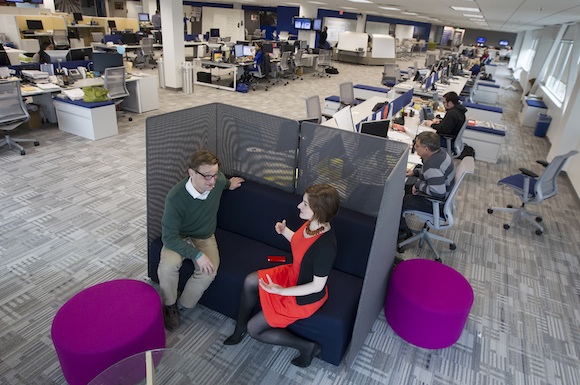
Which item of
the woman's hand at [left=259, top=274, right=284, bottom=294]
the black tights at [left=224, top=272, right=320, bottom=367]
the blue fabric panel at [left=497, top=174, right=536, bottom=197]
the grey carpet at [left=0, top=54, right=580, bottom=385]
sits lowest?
the grey carpet at [left=0, top=54, right=580, bottom=385]

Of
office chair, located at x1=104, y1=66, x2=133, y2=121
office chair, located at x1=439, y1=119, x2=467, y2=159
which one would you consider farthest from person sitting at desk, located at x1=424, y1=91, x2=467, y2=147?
office chair, located at x1=104, y1=66, x2=133, y2=121

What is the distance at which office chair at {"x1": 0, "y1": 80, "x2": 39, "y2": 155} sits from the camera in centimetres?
500

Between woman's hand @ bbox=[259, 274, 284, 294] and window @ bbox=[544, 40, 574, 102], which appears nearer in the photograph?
woman's hand @ bbox=[259, 274, 284, 294]

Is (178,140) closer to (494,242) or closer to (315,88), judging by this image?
(494,242)

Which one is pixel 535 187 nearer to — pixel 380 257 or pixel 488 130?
pixel 488 130

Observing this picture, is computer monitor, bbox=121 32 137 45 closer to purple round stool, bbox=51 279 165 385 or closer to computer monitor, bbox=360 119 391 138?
computer monitor, bbox=360 119 391 138

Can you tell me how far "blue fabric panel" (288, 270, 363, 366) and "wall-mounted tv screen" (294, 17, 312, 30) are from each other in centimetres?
1910

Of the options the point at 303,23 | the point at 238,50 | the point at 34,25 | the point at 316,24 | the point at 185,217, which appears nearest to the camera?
the point at 185,217

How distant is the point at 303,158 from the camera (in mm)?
2920

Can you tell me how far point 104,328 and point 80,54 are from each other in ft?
22.7

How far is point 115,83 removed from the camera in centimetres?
664

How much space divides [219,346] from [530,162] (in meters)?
6.67

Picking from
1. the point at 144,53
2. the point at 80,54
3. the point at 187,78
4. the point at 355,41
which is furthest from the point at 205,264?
the point at 355,41

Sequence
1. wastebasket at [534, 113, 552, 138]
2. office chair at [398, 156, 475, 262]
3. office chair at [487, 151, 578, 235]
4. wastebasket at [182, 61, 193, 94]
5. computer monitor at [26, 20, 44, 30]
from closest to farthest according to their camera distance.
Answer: office chair at [398, 156, 475, 262], office chair at [487, 151, 578, 235], wastebasket at [534, 113, 552, 138], wastebasket at [182, 61, 193, 94], computer monitor at [26, 20, 44, 30]
